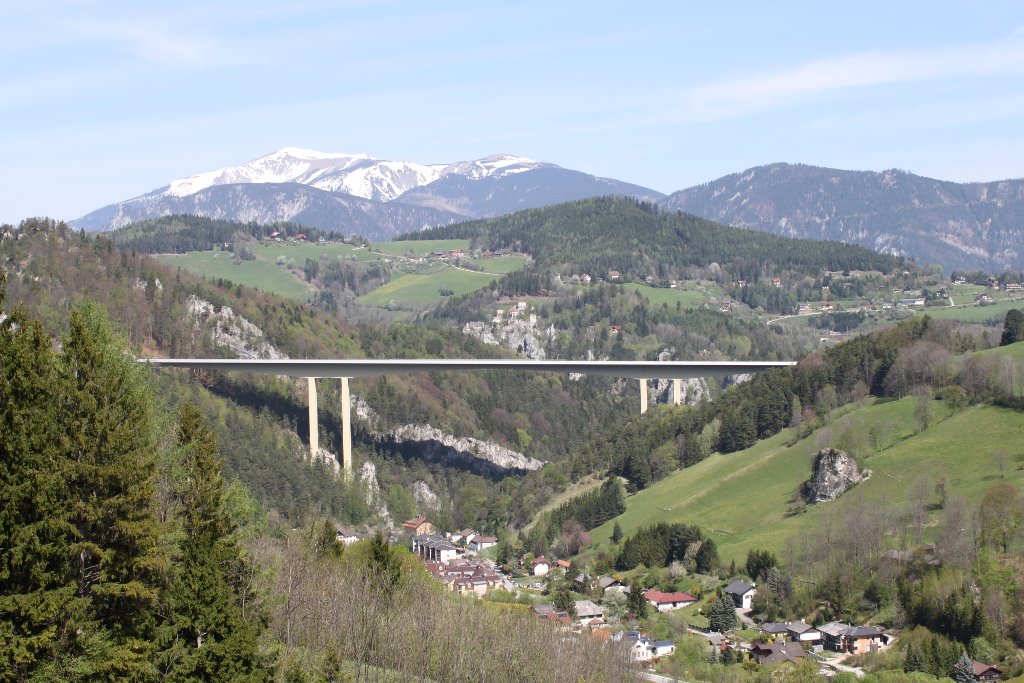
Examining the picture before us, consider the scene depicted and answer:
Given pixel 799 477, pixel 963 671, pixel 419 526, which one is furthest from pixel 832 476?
pixel 419 526

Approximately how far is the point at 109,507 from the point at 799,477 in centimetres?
6241

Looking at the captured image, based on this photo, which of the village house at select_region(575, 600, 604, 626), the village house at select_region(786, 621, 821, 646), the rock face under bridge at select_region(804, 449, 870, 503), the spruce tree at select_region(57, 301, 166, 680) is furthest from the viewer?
the rock face under bridge at select_region(804, 449, 870, 503)

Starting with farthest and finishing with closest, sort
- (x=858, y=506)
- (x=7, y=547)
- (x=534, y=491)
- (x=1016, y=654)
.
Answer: (x=534, y=491) < (x=858, y=506) < (x=1016, y=654) < (x=7, y=547)

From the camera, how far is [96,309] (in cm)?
2447

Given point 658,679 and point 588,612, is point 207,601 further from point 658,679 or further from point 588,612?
point 588,612

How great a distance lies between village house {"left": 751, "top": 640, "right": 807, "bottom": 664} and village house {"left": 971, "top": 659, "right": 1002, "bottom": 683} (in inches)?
307

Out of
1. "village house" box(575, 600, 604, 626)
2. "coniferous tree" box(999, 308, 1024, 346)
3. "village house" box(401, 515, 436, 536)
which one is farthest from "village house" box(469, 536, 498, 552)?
"coniferous tree" box(999, 308, 1024, 346)

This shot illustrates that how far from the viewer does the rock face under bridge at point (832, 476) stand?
68062mm

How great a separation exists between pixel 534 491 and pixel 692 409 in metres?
21.4

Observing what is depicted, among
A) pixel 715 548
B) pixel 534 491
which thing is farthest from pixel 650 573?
pixel 534 491

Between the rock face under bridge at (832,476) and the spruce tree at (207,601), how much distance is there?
5341 centimetres

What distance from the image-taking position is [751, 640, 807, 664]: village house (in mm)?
46688

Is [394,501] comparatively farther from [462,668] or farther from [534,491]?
[462,668]

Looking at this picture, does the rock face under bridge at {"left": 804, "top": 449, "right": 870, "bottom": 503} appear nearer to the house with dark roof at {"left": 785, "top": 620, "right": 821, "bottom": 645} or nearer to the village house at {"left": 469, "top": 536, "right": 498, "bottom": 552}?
the house with dark roof at {"left": 785, "top": 620, "right": 821, "bottom": 645}
